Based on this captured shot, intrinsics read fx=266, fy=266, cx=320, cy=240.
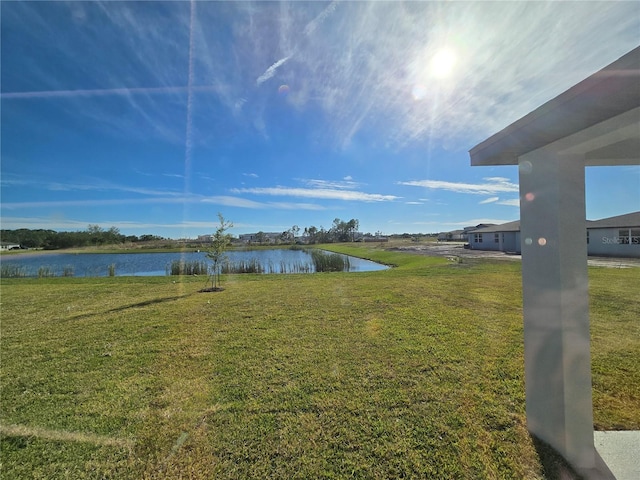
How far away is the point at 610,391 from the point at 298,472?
2926 millimetres

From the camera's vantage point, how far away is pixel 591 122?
4.45ft

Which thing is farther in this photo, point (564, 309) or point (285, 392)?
point (285, 392)

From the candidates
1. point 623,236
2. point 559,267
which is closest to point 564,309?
point 559,267

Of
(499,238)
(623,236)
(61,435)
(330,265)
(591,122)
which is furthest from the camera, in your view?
(499,238)

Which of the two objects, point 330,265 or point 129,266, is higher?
point 330,265

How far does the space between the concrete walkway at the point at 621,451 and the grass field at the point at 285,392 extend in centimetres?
13

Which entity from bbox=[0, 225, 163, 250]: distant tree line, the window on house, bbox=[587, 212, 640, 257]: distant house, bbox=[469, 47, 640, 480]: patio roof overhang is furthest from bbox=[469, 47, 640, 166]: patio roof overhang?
bbox=[0, 225, 163, 250]: distant tree line

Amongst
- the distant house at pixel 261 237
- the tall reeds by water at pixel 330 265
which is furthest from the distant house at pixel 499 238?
the distant house at pixel 261 237

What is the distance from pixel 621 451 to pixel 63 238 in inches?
1940

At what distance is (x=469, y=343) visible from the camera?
359 cm

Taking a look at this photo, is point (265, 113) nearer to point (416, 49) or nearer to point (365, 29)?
point (365, 29)

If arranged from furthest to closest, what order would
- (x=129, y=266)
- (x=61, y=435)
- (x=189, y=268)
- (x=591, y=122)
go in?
1. (x=129, y=266)
2. (x=189, y=268)
3. (x=61, y=435)
4. (x=591, y=122)

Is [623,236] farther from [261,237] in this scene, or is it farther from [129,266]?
[261,237]

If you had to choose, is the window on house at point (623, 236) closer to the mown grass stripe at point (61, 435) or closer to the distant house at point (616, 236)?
the distant house at point (616, 236)
